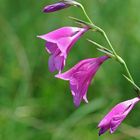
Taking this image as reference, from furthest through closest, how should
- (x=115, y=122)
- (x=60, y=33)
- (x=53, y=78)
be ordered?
(x=53, y=78), (x=60, y=33), (x=115, y=122)

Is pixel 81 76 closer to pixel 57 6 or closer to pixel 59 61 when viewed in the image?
pixel 59 61

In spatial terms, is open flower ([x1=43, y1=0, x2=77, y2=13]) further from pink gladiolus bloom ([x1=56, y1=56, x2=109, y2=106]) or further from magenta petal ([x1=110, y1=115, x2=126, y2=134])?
magenta petal ([x1=110, y1=115, x2=126, y2=134])

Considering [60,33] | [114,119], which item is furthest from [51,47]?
[114,119]

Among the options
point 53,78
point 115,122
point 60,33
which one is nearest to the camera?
point 115,122

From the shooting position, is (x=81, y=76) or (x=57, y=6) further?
(x=81, y=76)

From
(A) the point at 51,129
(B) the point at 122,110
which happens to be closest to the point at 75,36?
(B) the point at 122,110

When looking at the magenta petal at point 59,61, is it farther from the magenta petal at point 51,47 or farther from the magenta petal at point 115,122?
the magenta petal at point 115,122

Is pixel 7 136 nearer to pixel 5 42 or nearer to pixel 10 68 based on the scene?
pixel 10 68
